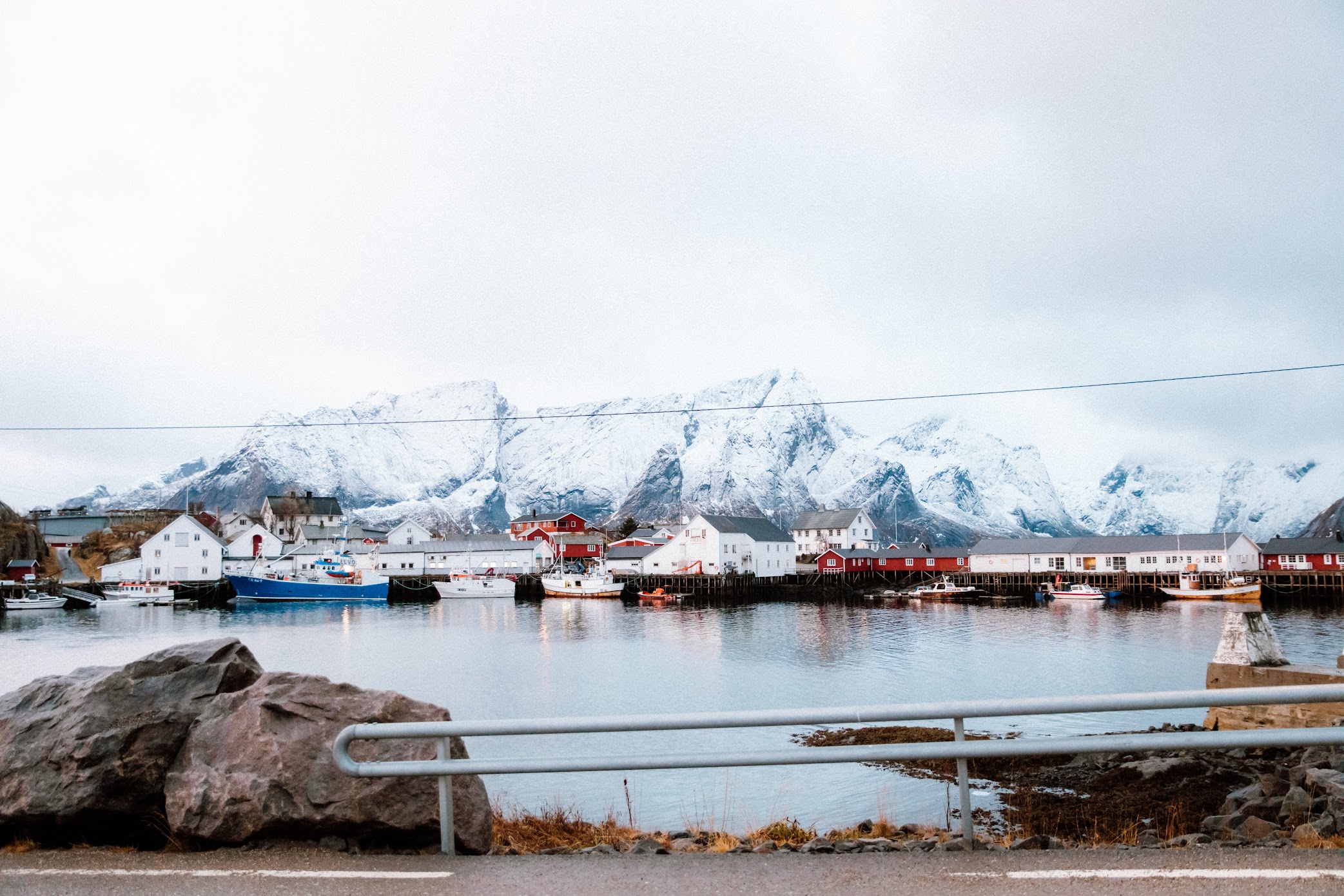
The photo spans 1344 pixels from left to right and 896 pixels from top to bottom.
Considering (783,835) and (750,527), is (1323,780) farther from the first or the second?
(750,527)

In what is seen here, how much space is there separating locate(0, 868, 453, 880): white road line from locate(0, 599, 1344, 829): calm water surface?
253 inches

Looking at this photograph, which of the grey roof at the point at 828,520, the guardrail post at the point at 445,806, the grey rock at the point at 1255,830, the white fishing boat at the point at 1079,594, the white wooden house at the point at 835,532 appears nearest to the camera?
the guardrail post at the point at 445,806

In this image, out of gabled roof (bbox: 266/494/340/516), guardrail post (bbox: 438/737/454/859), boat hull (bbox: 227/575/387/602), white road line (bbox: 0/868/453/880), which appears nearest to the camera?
white road line (bbox: 0/868/453/880)

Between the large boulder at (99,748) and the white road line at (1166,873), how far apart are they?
5.35m

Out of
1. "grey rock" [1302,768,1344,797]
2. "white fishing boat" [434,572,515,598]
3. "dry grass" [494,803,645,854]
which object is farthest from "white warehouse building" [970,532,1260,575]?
"dry grass" [494,803,645,854]

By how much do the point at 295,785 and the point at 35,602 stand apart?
3722 inches

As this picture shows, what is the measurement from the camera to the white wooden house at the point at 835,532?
431 ft

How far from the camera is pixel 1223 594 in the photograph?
8394 cm

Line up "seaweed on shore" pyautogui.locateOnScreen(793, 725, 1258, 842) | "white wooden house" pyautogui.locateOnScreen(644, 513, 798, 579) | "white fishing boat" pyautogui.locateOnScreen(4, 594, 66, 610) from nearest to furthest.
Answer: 1. "seaweed on shore" pyautogui.locateOnScreen(793, 725, 1258, 842)
2. "white fishing boat" pyautogui.locateOnScreen(4, 594, 66, 610)
3. "white wooden house" pyautogui.locateOnScreen(644, 513, 798, 579)

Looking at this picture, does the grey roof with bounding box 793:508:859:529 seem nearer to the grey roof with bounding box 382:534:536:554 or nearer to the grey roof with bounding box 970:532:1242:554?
the grey roof with bounding box 970:532:1242:554

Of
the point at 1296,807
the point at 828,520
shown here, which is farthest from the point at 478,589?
the point at 1296,807

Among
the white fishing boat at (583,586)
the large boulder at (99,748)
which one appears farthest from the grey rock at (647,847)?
the white fishing boat at (583,586)

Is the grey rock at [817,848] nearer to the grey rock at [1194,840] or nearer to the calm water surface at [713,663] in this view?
the grey rock at [1194,840]

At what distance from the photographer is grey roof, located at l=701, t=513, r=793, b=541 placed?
109 metres
